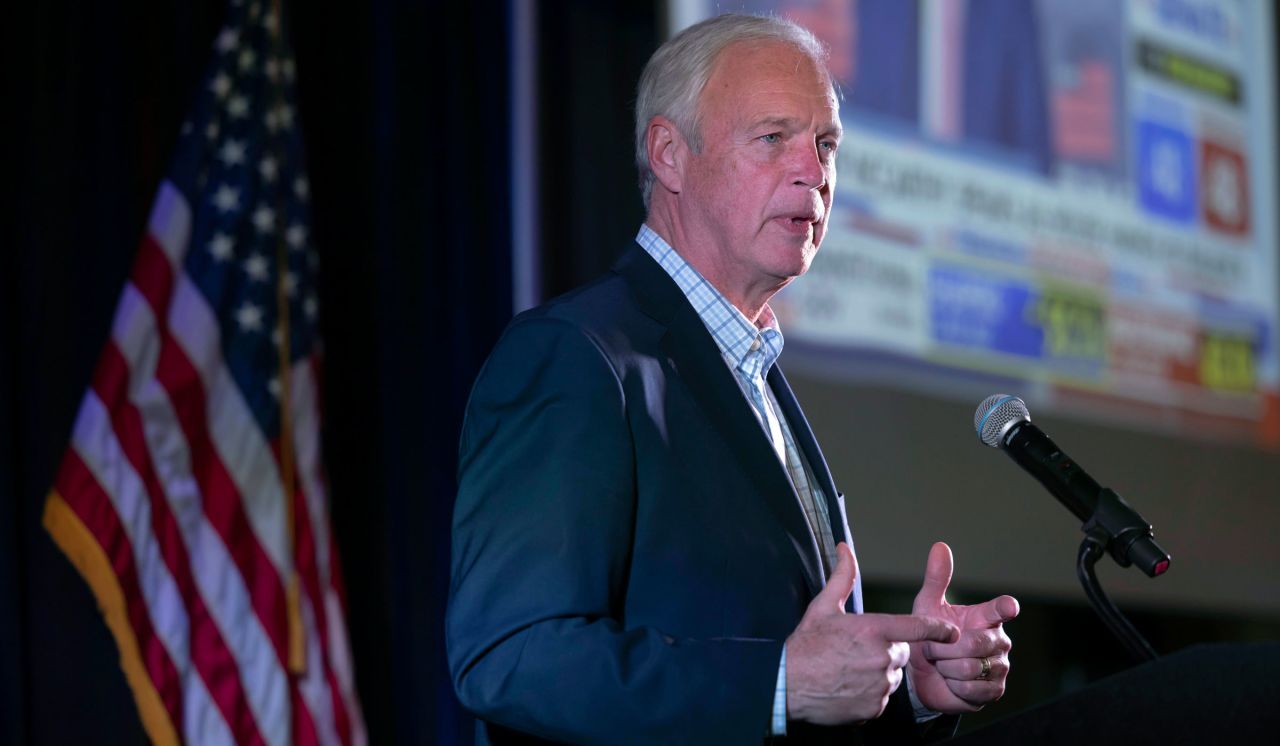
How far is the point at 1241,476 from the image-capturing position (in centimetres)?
515

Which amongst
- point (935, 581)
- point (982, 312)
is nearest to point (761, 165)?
point (935, 581)

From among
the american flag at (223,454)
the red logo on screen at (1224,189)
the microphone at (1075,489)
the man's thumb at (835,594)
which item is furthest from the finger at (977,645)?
the red logo on screen at (1224,189)

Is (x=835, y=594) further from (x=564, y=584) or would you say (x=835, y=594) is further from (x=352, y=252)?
(x=352, y=252)

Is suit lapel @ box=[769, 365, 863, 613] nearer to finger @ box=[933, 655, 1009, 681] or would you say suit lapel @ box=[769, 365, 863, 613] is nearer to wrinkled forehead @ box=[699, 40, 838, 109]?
finger @ box=[933, 655, 1009, 681]

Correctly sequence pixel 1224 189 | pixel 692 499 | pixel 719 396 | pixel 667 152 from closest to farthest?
pixel 692 499, pixel 719 396, pixel 667 152, pixel 1224 189

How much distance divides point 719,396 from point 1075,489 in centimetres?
42

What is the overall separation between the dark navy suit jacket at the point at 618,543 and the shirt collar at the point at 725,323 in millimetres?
104

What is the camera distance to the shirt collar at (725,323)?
75.1 inches

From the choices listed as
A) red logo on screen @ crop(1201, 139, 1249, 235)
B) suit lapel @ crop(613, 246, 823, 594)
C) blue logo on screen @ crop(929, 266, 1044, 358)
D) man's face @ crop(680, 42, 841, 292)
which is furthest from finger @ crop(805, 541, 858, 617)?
red logo on screen @ crop(1201, 139, 1249, 235)

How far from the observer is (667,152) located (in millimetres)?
2018

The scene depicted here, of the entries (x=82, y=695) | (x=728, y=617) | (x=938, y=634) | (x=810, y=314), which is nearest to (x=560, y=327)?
(x=728, y=617)

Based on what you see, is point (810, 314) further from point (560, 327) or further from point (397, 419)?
point (560, 327)

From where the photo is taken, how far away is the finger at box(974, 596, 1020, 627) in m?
1.80

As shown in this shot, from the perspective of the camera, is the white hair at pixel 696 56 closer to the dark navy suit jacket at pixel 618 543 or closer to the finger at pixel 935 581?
the dark navy suit jacket at pixel 618 543
